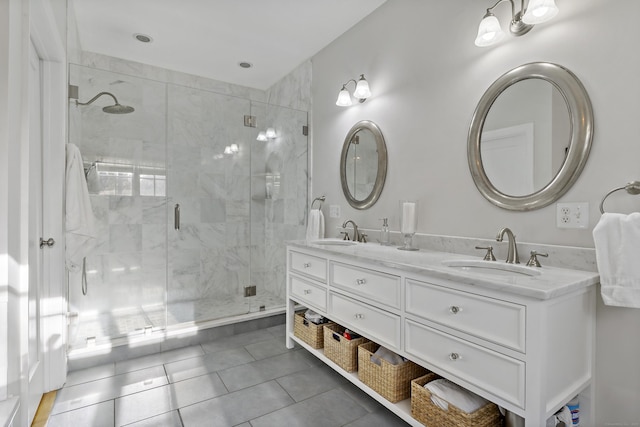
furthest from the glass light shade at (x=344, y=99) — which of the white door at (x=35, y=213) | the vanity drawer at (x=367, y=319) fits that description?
the white door at (x=35, y=213)

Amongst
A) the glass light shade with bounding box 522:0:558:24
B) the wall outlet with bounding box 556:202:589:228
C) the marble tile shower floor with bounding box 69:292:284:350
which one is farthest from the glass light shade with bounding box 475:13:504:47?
the marble tile shower floor with bounding box 69:292:284:350

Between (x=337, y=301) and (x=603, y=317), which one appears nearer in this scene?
(x=603, y=317)

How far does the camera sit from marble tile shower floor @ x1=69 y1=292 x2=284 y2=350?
2.51 metres

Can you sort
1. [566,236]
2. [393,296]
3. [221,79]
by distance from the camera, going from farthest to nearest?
[221,79] < [393,296] < [566,236]

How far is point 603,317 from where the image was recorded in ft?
4.47

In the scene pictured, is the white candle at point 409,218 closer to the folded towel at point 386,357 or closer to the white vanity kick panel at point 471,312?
the white vanity kick panel at point 471,312

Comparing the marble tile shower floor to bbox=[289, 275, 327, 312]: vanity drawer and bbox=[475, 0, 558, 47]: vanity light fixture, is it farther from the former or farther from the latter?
bbox=[475, 0, 558, 47]: vanity light fixture

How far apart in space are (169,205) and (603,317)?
10.3ft

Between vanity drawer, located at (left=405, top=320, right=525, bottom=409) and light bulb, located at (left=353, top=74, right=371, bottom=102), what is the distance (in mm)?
1684

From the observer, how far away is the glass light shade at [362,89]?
249cm

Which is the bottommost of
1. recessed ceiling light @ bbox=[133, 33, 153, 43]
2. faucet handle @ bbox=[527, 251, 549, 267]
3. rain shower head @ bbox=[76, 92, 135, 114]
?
faucet handle @ bbox=[527, 251, 549, 267]

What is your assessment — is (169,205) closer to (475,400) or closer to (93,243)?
(93,243)

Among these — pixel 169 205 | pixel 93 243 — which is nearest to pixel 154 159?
pixel 169 205

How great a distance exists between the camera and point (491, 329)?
4.05 ft
